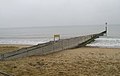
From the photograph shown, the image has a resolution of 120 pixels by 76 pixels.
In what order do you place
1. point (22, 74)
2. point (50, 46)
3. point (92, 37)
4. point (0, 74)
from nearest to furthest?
point (0, 74)
point (22, 74)
point (50, 46)
point (92, 37)

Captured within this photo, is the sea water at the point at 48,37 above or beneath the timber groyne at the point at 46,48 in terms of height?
beneath

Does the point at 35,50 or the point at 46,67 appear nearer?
the point at 46,67

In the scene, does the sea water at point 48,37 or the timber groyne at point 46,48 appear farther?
the sea water at point 48,37

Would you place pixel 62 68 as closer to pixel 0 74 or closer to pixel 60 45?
pixel 0 74

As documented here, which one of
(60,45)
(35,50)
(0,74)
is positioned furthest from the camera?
(60,45)

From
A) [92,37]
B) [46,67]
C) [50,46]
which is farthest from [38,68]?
[92,37]

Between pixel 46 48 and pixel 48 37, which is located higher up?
pixel 46 48

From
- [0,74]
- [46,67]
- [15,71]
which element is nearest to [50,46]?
[46,67]

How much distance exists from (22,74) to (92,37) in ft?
67.9

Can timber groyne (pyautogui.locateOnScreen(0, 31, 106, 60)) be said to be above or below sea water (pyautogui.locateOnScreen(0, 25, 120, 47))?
above

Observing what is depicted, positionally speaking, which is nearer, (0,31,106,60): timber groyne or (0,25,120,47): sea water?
(0,31,106,60): timber groyne

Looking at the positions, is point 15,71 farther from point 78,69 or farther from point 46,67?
point 78,69

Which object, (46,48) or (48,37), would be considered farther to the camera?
(48,37)

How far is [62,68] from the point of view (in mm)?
11289
